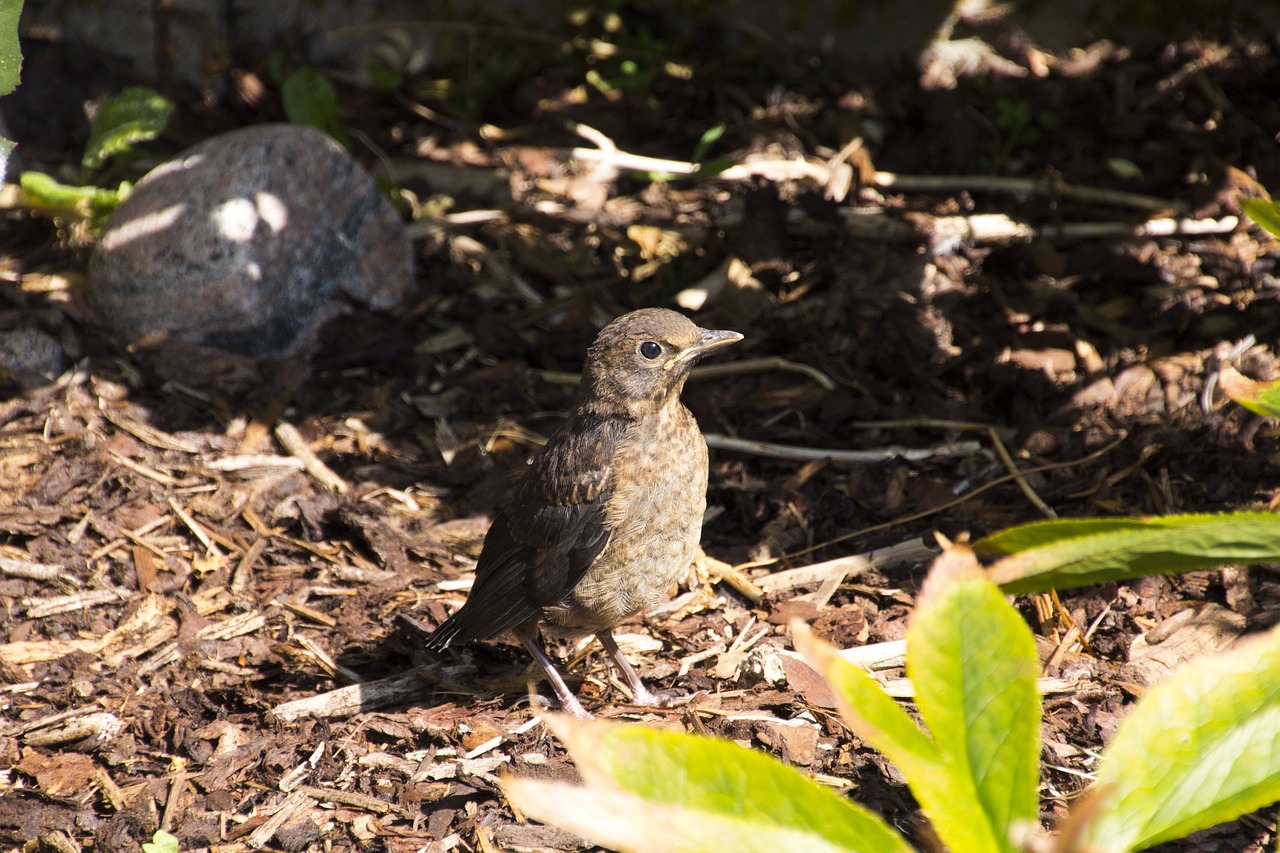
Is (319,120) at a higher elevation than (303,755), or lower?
higher

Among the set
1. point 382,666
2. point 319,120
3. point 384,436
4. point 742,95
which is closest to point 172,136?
point 319,120

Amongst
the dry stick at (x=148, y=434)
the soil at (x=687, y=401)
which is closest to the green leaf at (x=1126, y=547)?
the soil at (x=687, y=401)

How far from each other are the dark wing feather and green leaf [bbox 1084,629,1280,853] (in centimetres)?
223

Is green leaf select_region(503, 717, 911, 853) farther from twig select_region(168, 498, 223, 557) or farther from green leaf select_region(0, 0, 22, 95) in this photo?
twig select_region(168, 498, 223, 557)

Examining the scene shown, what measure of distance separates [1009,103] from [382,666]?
190 inches

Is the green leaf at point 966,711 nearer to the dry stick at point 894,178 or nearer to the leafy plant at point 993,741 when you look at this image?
the leafy plant at point 993,741

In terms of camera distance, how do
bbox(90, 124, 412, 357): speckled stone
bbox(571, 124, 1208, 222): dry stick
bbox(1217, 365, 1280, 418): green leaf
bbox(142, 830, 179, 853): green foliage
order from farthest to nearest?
bbox(571, 124, 1208, 222): dry stick, bbox(90, 124, 412, 357): speckled stone, bbox(142, 830, 179, 853): green foliage, bbox(1217, 365, 1280, 418): green leaf

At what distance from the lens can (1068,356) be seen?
5.23 metres

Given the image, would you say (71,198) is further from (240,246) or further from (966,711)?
(966,711)

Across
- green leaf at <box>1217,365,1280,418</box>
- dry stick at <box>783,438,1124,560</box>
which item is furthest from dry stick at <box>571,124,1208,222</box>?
green leaf at <box>1217,365,1280,418</box>

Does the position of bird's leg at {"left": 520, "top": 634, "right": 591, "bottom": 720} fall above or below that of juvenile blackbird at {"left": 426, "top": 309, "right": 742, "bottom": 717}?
below

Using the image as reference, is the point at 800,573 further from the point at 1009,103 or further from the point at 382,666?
the point at 1009,103

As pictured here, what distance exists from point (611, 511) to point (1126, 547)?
2186 mm

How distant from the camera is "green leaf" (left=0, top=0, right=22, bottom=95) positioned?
3.06 meters
